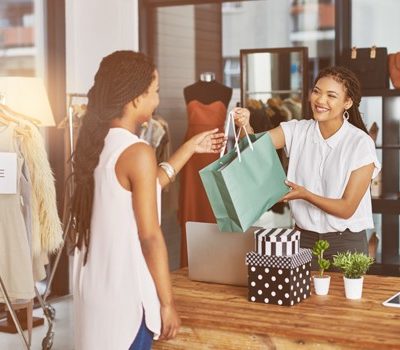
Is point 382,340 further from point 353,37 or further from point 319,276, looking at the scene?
point 353,37

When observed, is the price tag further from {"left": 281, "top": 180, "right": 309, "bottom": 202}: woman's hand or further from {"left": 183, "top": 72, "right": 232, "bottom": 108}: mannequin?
{"left": 183, "top": 72, "right": 232, "bottom": 108}: mannequin

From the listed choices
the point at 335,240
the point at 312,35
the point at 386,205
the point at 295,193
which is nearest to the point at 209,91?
the point at 386,205

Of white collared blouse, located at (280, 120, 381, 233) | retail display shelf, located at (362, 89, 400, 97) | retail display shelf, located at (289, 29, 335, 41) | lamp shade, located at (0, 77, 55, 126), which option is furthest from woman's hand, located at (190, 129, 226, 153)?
retail display shelf, located at (289, 29, 335, 41)

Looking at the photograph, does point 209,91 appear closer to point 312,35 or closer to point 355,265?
point 312,35

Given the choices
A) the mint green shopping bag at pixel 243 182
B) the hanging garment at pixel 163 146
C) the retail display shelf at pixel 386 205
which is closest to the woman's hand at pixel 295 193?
the mint green shopping bag at pixel 243 182

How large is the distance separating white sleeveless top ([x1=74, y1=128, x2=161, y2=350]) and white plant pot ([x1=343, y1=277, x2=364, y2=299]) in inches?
28.6

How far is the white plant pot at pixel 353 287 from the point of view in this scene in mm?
2670

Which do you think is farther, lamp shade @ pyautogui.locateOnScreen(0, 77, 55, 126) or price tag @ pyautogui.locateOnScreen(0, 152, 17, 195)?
lamp shade @ pyautogui.locateOnScreen(0, 77, 55, 126)

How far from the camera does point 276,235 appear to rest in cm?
261

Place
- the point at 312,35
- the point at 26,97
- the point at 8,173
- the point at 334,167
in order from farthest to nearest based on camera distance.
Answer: the point at 312,35
the point at 26,97
the point at 8,173
the point at 334,167

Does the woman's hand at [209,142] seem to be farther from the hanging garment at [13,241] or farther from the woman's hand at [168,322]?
the hanging garment at [13,241]

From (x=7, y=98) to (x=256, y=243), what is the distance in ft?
8.49

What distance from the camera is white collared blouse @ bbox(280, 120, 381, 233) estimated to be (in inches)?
129

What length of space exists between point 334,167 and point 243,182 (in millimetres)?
636
